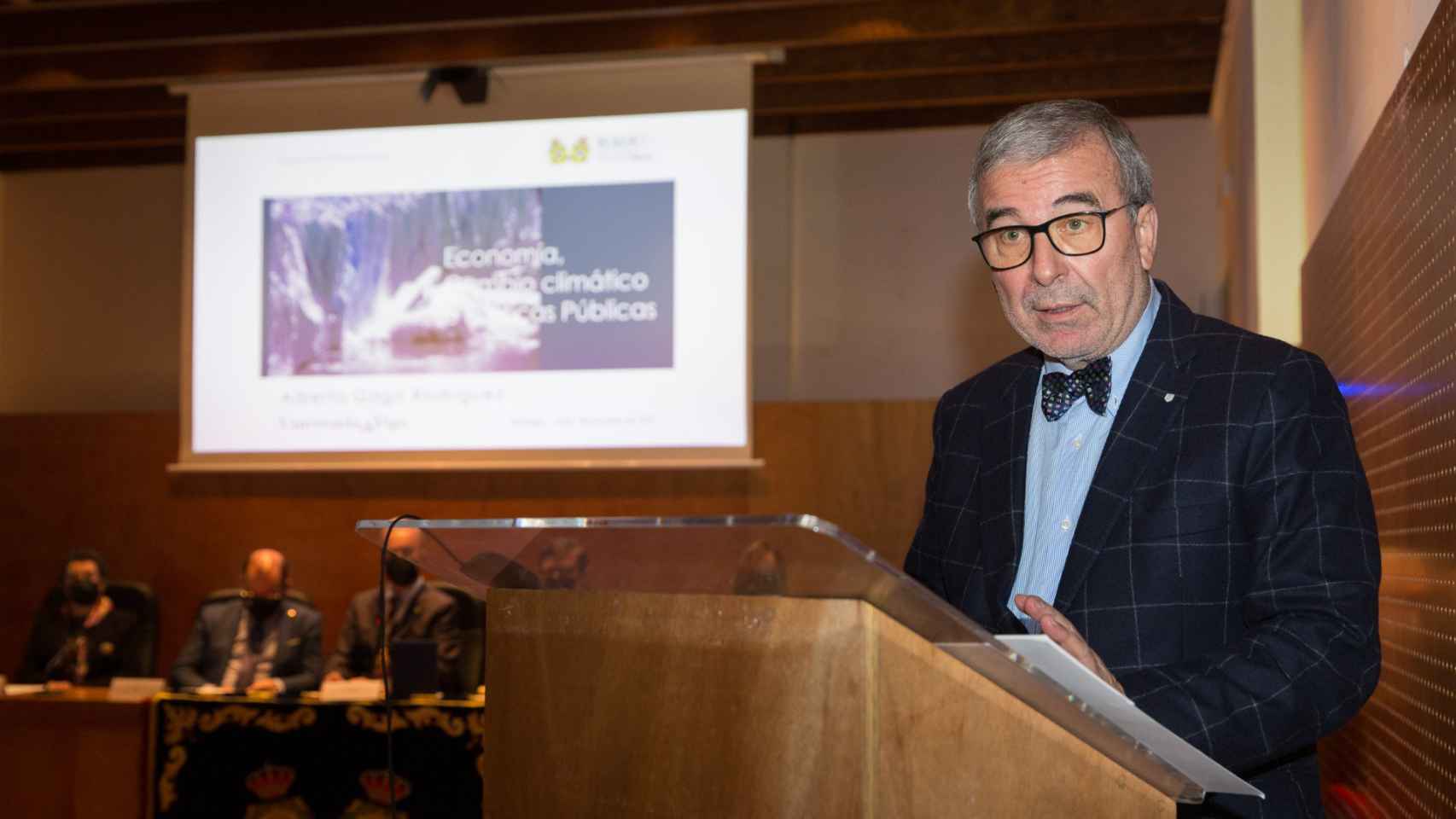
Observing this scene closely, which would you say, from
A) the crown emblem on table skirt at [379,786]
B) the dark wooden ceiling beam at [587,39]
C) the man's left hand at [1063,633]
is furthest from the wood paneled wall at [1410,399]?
the dark wooden ceiling beam at [587,39]

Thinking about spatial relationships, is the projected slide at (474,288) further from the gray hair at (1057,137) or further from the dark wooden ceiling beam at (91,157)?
the gray hair at (1057,137)

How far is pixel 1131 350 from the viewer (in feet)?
5.31

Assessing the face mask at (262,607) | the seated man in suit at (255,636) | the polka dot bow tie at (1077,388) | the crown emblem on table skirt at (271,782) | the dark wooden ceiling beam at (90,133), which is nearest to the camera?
the polka dot bow tie at (1077,388)

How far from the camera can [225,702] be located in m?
4.64

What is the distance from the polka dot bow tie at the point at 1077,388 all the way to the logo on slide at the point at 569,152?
522cm

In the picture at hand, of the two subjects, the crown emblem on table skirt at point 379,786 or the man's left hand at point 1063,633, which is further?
the crown emblem on table skirt at point 379,786

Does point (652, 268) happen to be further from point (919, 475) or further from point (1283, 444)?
point (1283, 444)

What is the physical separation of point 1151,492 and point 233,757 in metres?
4.03

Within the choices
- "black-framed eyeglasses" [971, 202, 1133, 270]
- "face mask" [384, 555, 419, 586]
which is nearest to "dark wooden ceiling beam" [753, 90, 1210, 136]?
"face mask" [384, 555, 419, 586]

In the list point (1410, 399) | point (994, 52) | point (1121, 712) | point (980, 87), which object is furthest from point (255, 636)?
point (1121, 712)

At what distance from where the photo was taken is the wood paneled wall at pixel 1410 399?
6.29ft

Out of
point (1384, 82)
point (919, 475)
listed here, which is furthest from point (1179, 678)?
point (919, 475)

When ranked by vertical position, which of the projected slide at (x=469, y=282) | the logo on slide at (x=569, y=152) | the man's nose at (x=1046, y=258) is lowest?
the man's nose at (x=1046, y=258)

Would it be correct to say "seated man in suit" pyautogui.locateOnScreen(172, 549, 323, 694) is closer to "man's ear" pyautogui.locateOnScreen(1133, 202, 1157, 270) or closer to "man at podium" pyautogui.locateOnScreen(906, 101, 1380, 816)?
"man at podium" pyautogui.locateOnScreen(906, 101, 1380, 816)
